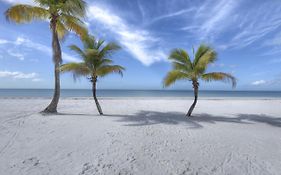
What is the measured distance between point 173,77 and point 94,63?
5045 millimetres

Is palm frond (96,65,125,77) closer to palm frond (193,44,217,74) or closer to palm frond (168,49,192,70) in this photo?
palm frond (168,49,192,70)

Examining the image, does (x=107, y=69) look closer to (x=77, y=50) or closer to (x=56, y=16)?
(x=77, y=50)

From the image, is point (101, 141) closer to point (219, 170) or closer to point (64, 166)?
point (64, 166)

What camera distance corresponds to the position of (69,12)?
10.5 meters

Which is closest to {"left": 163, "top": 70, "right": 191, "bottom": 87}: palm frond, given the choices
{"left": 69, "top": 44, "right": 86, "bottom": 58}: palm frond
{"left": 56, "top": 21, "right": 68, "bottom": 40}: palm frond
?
{"left": 69, "top": 44, "right": 86, "bottom": 58}: palm frond

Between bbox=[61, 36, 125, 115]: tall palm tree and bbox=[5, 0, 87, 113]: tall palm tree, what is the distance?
934 mm

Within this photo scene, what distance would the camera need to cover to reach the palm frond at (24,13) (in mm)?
9489

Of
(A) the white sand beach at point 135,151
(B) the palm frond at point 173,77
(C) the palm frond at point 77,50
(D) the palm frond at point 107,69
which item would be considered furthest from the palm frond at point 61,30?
(B) the palm frond at point 173,77

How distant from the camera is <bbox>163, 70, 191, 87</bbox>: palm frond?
10.3 metres

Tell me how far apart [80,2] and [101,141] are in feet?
29.7

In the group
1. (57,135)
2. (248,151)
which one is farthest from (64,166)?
(248,151)

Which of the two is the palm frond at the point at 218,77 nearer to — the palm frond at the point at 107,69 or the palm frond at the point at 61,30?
the palm frond at the point at 107,69

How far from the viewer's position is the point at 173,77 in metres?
10.4

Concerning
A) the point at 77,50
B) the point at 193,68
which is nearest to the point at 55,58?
the point at 77,50
